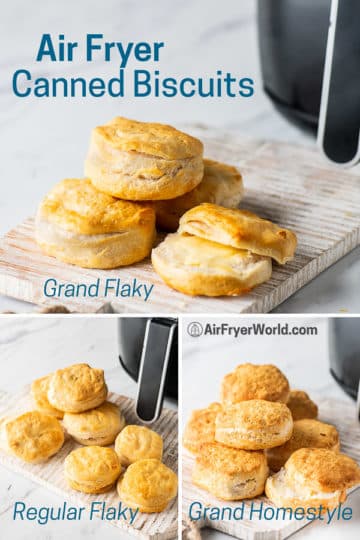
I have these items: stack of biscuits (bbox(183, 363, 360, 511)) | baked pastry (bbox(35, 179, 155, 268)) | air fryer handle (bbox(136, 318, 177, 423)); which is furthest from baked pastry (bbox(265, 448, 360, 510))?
Answer: baked pastry (bbox(35, 179, 155, 268))

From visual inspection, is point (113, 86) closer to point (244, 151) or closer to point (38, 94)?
point (38, 94)

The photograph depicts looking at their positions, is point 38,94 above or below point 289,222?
above

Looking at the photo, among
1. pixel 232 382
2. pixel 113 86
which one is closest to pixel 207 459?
pixel 232 382

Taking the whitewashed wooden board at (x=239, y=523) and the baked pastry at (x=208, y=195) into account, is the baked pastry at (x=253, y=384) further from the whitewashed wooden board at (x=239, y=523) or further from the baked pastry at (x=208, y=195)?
Answer: the baked pastry at (x=208, y=195)

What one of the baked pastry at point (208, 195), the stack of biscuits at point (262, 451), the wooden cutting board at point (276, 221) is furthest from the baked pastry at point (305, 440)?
the baked pastry at point (208, 195)

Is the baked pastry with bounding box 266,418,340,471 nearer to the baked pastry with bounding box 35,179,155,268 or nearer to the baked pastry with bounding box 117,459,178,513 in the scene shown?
the baked pastry with bounding box 117,459,178,513
